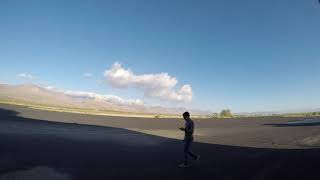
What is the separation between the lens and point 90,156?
13211 millimetres

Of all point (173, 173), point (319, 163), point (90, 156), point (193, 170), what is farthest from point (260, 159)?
point (90, 156)

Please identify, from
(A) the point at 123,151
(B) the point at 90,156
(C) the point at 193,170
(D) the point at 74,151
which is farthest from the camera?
(A) the point at 123,151

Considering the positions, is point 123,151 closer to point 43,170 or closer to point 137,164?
point 137,164

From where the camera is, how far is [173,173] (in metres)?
10.1

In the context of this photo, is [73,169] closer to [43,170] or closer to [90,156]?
[43,170]

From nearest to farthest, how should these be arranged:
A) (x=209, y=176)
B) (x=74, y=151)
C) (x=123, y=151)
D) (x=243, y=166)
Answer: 1. (x=209, y=176)
2. (x=243, y=166)
3. (x=74, y=151)
4. (x=123, y=151)

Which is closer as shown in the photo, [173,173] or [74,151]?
[173,173]

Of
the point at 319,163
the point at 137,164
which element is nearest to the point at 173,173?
the point at 137,164

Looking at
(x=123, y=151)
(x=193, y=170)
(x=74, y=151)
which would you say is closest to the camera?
(x=193, y=170)

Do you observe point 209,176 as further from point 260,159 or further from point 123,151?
point 123,151

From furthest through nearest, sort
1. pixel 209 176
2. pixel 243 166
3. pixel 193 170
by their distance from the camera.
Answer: pixel 243 166 < pixel 193 170 < pixel 209 176

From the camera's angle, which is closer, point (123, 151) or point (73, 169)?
point (73, 169)

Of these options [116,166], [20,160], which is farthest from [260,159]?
[20,160]

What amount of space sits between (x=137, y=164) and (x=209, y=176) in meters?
2.97
